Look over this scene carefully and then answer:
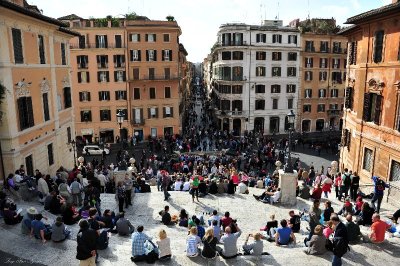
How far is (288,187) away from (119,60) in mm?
35757

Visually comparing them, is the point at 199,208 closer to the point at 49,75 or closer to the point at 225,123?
the point at 49,75

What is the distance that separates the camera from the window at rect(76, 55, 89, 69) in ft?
A: 153

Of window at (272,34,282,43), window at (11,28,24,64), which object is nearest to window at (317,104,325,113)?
window at (272,34,282,43)

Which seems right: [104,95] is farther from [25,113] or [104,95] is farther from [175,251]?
[175,251]

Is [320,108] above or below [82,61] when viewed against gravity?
below

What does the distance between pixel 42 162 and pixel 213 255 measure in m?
16.4

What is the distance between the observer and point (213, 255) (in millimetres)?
10805

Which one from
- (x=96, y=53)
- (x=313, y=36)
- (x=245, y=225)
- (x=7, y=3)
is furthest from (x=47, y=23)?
(x=313, y=36)

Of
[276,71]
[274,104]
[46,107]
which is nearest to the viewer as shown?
[46,107]

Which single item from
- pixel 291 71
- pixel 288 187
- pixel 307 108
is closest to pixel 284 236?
pixel 288 187

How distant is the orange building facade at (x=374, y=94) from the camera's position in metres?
20.4

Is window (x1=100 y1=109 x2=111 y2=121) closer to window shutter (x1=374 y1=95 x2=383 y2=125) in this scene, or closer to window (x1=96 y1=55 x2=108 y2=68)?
window (x1=96 y1=55 x2=108 y2=68)

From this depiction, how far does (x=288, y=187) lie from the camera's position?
17750 mm

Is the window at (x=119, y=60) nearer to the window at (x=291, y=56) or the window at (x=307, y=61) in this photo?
the window at (x=291, y=56)
